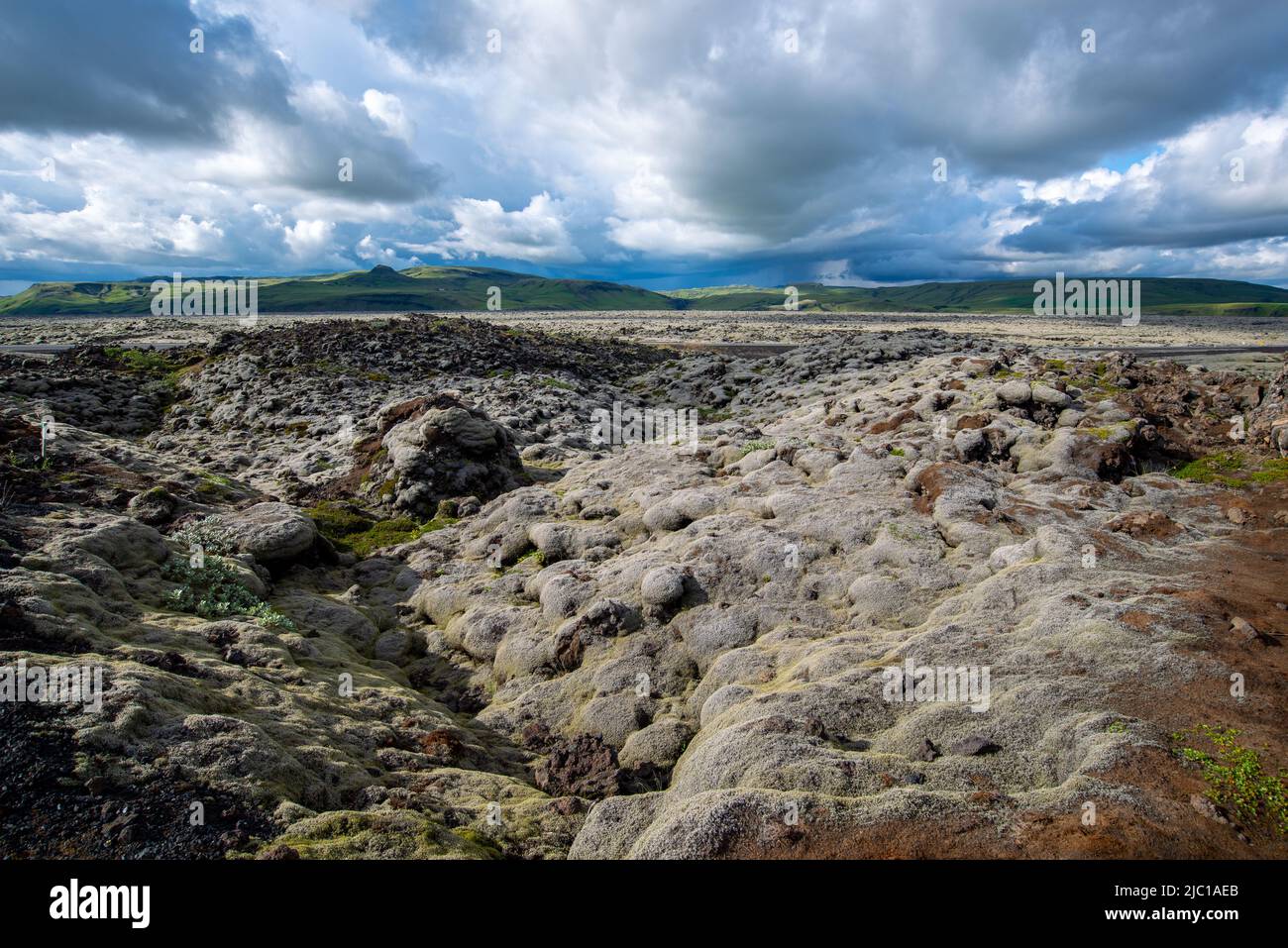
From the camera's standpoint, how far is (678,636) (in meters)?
17.4

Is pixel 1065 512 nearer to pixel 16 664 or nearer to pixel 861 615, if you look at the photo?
pixel 861 615

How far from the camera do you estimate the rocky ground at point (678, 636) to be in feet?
31.6

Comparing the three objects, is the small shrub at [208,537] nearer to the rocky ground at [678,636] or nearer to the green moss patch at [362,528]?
the rocky ground at [678,636]

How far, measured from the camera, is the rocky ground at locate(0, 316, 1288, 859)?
962 centimetres

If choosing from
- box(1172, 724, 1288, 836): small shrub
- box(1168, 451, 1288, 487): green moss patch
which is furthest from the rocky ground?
Answer: box(1168, 451, 1288, 487): green moss patch

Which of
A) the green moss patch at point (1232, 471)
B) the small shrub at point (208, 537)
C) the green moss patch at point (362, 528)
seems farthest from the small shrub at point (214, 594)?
the green moss patch at point (1232, 471)

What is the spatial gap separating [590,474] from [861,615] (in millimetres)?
17391

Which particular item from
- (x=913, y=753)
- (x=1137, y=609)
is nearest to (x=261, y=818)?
(x=913, y=753)

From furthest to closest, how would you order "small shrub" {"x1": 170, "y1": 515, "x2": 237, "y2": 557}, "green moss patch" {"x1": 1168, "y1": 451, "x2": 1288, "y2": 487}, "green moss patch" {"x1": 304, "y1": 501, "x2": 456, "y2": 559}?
"green moss patch" {"x1": 304, "y1": 501, "x2": 456, "y2": 559} < "green moss patch" {"x1": 1168, "y1": 451, "x2": 1288, "y2": 487} < "small shrub" {"x1": 170, "y1": 515, "x2": 237, "y2": 557}

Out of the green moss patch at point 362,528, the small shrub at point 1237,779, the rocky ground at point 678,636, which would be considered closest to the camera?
the small shrub at point 1237,779

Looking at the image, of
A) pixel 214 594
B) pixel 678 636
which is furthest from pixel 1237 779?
pixel 214 594

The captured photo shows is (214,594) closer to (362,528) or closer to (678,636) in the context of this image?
(362,528)

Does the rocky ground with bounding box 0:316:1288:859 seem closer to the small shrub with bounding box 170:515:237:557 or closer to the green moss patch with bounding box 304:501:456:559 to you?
the small shrub with bounding box 170:515:237:557

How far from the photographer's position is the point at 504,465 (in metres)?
32.1
